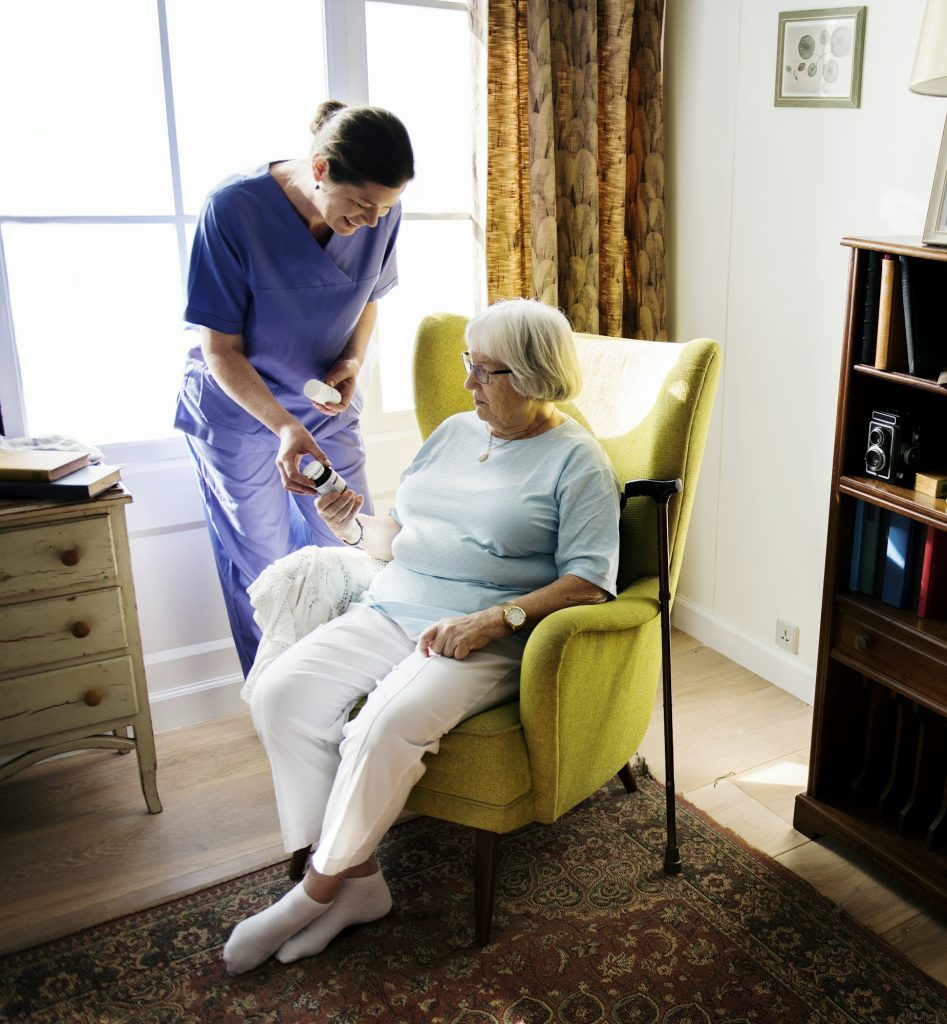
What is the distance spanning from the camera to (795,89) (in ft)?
8.31

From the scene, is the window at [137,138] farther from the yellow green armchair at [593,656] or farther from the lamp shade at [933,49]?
the lamp shade at [933,49]

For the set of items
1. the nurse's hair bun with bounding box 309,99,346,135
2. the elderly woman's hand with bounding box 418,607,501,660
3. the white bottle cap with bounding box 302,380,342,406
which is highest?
the nurse's hair bun with bounding box 309,99,346,135

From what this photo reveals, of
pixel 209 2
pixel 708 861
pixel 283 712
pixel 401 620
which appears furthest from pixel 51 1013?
pixel 209 2

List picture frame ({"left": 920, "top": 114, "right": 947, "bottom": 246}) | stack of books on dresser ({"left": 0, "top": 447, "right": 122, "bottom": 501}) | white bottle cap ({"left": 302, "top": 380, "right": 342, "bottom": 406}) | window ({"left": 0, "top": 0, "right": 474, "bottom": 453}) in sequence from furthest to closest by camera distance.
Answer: window ({"left": 0, "top": 0, "right": 474, "bottom": 453}) < white bottle cap ({"left": 302, "top": 380, "right": 342, "bottom": 406}) < stack of books on dresser ({"left": 0, "top": 447, "right": 122, "bottom": 501}) < picture frame ({"left": 920, "top": 114, "right": 947, "bottom": 246})

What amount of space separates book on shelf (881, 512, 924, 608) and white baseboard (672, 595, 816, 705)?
26.1 inches

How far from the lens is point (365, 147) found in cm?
200

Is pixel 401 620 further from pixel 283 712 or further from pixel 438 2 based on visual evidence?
pixel 438 2

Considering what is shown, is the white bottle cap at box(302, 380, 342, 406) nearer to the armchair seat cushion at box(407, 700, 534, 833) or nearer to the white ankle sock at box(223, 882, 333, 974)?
the armchair seat cushion at box(407, 700, 534, 833)

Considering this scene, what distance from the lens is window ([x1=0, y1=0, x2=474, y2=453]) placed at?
244 cm

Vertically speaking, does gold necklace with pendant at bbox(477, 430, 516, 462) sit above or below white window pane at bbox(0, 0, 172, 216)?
below

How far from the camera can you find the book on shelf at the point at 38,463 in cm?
208

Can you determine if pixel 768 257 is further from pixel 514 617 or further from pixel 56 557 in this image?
pixel 56 557

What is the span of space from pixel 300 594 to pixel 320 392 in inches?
18.4

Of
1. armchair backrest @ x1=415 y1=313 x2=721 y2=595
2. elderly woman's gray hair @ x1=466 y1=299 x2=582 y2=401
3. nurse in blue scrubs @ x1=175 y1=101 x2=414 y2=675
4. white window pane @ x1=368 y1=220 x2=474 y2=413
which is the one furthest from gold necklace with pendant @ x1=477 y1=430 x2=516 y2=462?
white window pane @ x1=368 y1=220 x2=474 y2=413
